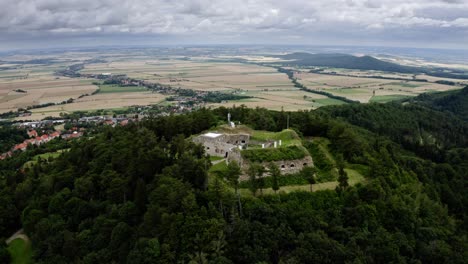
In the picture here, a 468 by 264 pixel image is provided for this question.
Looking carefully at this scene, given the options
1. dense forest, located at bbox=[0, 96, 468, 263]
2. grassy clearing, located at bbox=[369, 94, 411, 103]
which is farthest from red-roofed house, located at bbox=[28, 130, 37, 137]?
grassy clearing, located at bbox=[369, 94, 411, 103]

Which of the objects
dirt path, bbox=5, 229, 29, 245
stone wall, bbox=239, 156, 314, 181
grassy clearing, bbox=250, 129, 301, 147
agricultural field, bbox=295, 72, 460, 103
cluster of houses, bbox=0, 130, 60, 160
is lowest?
dirt path, bbox=5, 229, 29, 245

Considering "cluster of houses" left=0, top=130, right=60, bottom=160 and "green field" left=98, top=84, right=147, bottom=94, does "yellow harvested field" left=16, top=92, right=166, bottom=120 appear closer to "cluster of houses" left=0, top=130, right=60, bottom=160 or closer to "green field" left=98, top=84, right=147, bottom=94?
"green field" left=98, top=84, right=147, bottom=94

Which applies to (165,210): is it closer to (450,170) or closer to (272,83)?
(450,170)

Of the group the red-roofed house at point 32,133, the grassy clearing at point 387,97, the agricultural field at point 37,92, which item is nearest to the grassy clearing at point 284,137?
the red-roofed house at point 32,133

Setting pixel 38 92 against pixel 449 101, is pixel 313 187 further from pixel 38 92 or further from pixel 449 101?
pixel 38 92

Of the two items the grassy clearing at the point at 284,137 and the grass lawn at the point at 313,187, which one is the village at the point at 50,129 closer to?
the grassy clearing at the point at 284,137

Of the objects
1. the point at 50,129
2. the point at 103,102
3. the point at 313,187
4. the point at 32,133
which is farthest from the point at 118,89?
the point at 313,187
